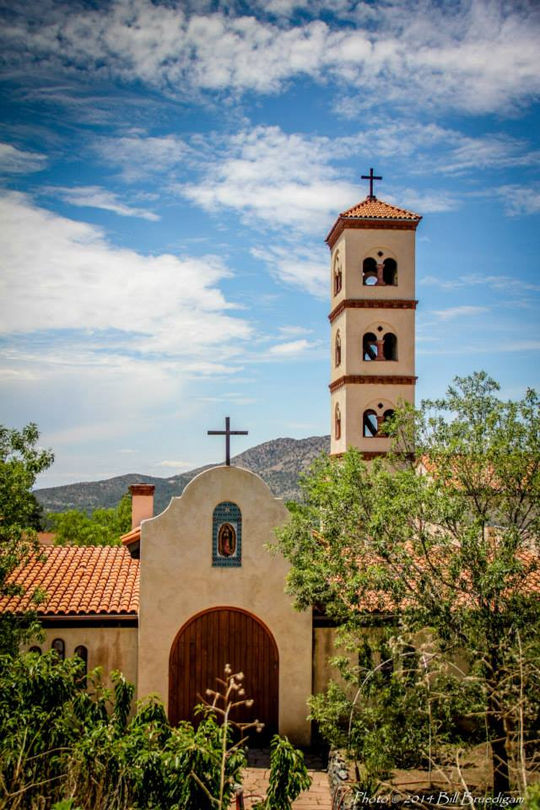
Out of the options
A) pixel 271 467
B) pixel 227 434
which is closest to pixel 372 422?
pixel 227 434

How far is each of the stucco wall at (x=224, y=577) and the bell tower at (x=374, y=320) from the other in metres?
9.25

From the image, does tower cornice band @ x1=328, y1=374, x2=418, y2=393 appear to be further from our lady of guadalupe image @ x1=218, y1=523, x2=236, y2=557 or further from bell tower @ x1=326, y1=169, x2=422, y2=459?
our lady of guadalupe image @ x1=218, y1=523, x2=236, y2=557

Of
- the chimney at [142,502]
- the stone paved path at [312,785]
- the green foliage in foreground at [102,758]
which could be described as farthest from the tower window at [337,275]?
the green foliage in foreground at [102,758]

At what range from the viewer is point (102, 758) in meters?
8.40

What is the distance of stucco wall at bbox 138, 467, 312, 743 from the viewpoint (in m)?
16.3

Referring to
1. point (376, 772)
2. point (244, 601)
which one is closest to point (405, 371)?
point (244, 601)

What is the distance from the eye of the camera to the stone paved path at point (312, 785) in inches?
526

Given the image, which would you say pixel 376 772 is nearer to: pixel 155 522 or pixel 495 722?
pixel 495 722

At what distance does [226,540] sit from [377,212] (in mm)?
14490

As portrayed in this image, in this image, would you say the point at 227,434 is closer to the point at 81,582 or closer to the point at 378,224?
the point at 81,582

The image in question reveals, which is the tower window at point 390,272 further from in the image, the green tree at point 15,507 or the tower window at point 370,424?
the green tree at point 15,507

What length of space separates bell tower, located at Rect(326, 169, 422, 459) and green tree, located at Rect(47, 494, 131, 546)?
1839cm

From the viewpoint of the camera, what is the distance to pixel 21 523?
13.3 m

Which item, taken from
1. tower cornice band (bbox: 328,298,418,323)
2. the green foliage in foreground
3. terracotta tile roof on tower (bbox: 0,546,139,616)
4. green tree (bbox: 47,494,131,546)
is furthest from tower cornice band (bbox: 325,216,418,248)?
green tree (bbox: 47,494,131,546)
